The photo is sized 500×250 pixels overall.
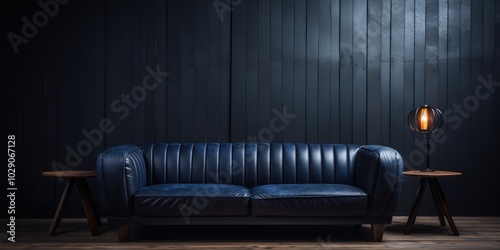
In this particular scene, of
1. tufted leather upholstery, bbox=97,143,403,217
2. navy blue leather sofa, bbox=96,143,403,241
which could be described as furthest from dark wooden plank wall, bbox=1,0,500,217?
navy blue leather sofa, bbox=96,143,403,241

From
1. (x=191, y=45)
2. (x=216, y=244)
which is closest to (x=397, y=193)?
(x=216, y=244)

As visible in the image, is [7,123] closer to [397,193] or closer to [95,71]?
[95,71]

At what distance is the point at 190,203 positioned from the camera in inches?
143

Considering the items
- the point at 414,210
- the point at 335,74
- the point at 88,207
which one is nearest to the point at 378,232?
the point at 414,210

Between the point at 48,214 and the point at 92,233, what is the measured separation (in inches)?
44.3

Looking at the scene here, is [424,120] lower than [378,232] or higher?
higher

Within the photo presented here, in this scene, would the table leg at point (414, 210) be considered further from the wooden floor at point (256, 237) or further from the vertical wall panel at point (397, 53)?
the vertical wall panel at point (397, 53)

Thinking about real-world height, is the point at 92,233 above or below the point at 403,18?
below

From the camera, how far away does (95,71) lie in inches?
192

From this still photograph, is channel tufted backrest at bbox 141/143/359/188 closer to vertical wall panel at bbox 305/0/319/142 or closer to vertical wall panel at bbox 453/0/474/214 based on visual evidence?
vertical wall panel at bbox 305/0/319/142

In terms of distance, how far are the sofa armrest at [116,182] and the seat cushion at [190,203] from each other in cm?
7

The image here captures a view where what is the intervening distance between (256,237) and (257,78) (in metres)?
1.71

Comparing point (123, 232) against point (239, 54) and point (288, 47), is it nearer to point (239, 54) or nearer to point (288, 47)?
point (239, 54)

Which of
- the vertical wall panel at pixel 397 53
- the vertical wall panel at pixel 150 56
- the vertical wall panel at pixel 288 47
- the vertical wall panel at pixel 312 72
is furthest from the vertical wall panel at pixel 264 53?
the vertical wall panel at pixel 397 53
